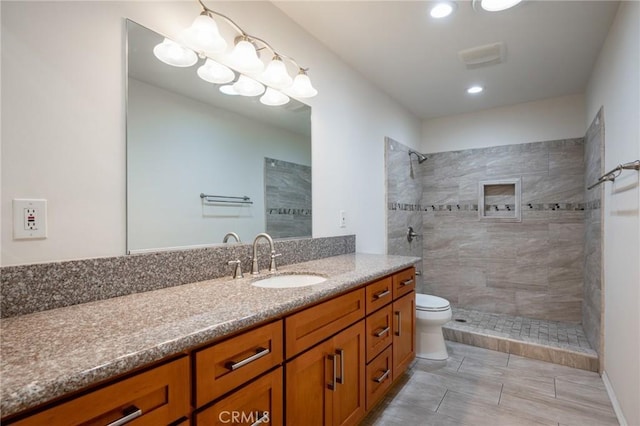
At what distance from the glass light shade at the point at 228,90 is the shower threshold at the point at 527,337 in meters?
2.74

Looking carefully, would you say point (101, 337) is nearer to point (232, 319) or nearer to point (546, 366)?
point (232, 319)

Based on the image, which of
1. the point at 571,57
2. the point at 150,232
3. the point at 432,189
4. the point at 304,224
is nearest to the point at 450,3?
the point at 571,57

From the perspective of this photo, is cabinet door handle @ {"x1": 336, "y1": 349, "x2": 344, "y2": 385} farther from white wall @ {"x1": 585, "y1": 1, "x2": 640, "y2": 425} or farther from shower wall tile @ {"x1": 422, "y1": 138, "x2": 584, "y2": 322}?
shower wall tile @ {"x1": 422, "y1": 138, "x2": 584, "y2": 322}

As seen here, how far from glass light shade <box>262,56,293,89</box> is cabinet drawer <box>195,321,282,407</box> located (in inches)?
50.9

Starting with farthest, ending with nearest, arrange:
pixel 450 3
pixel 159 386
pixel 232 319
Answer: pixel 450 3, pixel 232 319, pixel 159 386

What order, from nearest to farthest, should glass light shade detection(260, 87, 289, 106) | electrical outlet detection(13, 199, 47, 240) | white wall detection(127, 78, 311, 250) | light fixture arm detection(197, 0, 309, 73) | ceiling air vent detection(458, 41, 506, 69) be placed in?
electrical outlet detection(13, 199, 47, 240) → white wall detection(127, 78, 311, 250) → light fixture arm detection(197, 0, 309, 73) → glass light shade detection(260, 87, 289, 106) → ceiling air vent detection(458, 41, 506, 69)

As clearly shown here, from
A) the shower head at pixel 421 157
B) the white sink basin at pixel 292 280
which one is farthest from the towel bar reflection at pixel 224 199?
the shower head at pixel 421 157

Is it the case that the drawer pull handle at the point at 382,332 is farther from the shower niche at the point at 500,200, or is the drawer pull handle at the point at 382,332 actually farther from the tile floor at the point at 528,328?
the shower niche at the point at 500,200

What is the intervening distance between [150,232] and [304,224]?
38.3 inches

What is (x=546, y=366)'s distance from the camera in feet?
8.11

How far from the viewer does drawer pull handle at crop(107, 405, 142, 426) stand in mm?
668

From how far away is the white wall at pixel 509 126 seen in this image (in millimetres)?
3209

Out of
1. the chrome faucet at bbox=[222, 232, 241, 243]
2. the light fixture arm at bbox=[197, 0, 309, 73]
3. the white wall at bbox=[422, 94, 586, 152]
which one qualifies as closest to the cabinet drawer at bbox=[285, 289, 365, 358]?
the chrome faucet at bbox=[222, 232, 241, 243]

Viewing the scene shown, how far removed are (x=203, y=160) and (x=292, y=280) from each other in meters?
0.75
